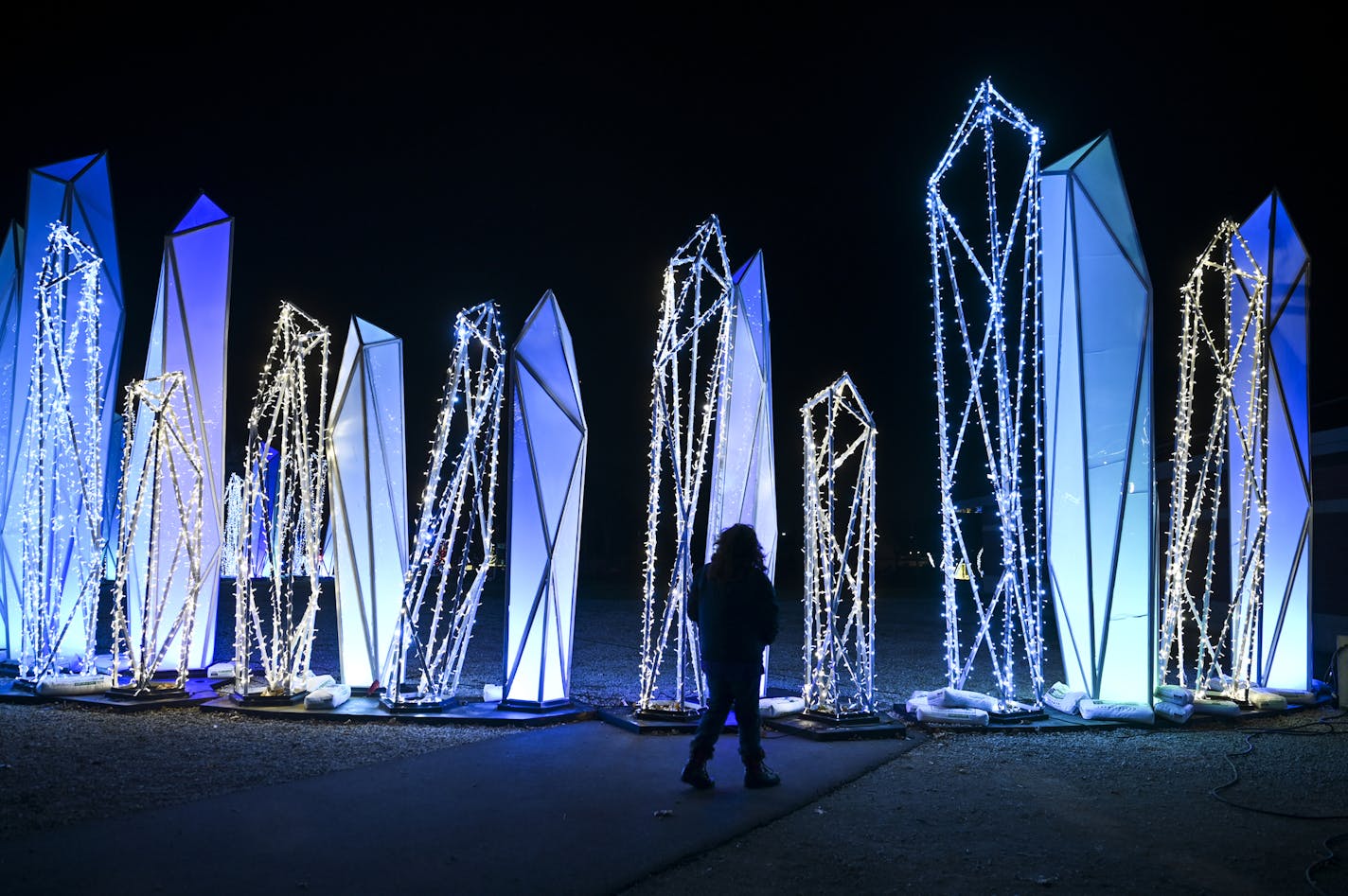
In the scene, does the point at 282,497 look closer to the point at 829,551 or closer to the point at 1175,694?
the point at 829,551

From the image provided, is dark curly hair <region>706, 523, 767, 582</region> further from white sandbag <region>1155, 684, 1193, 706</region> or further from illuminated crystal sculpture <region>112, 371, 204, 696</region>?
illuminated crystal sculpture <region>112, 371, 204, 696</region>

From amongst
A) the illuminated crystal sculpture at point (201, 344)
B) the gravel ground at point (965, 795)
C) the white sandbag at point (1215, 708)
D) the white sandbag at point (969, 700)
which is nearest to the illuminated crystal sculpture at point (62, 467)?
the illuminated crystal sculpture at point (201, 344)

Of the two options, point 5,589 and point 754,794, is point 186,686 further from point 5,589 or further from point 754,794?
point 754,794

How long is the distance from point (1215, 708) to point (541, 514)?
527cm

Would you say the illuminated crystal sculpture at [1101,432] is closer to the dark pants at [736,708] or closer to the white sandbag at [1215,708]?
the white sandbag at [1215,708]

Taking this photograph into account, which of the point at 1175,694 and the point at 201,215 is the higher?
the point at 201,215

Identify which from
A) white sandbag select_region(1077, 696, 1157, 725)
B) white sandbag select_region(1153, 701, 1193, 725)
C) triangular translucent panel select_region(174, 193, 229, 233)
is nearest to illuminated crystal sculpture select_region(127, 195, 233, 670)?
triangular translucent panel select_region(174, 193, 229, 233)

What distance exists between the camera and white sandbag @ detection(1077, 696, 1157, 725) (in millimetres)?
6793

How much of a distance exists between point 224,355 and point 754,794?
642 cm

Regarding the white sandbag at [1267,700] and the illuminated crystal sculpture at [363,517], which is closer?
the white sandbag at [1267,700]

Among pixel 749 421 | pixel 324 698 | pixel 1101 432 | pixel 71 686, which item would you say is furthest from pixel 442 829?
pixel 1101 432

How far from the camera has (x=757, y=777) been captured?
499cm

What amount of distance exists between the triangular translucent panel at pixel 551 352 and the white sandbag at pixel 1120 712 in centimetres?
430

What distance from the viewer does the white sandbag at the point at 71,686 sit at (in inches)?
290
